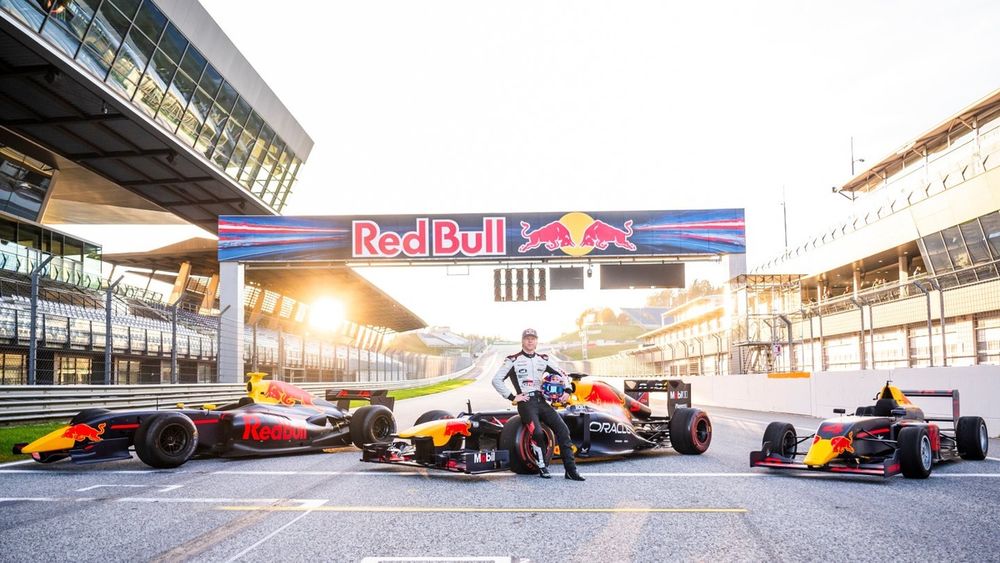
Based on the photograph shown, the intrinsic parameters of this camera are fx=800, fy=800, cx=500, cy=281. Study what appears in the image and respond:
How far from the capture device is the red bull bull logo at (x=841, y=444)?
8.25 metres

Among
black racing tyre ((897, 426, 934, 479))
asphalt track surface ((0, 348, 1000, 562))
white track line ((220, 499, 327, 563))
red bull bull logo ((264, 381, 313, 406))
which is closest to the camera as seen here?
white track line ((220, 499, 327, 563))

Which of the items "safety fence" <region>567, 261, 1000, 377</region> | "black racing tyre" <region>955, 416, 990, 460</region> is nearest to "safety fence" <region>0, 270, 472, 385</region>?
"black racing tyre" <region>955, 416, 990, 460</region>

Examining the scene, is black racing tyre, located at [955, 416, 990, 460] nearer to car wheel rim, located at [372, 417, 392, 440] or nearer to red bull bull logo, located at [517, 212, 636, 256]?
car wheel rim, located at [372, 417, 392, 440]

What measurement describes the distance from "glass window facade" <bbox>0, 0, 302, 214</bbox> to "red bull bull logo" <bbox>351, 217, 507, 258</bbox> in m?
5.37

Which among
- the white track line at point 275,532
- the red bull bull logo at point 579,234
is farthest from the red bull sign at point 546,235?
the white track line at point 275,532

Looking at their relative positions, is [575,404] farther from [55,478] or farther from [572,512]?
[55,478]

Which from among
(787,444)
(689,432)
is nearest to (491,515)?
(787,444)

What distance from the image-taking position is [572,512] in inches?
244

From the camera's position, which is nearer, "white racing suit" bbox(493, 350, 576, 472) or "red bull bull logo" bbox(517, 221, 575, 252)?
"white racing suit" bbox(493, 350, 576, 472)

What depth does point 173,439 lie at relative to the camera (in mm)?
9531

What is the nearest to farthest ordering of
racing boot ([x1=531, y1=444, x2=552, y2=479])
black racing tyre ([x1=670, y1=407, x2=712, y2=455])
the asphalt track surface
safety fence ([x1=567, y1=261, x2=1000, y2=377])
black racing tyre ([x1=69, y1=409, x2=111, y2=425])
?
1. the asphalt track surface
2. racing boot ([x1=531, y1=444, x2=552, y2=479])
3. black racing tyre ([x1=69, y1=409, x2=111, y2=425])
4. black racing tyre ([x1=670, y1=407, x2=712, y2=455])
5. safety fence ([x1=567, y1=261, x2=1000, y2=377])

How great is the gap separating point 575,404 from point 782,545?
516 centimetres

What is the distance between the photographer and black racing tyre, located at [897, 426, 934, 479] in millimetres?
8094

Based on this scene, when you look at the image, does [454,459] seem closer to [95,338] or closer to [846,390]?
[846,390]
